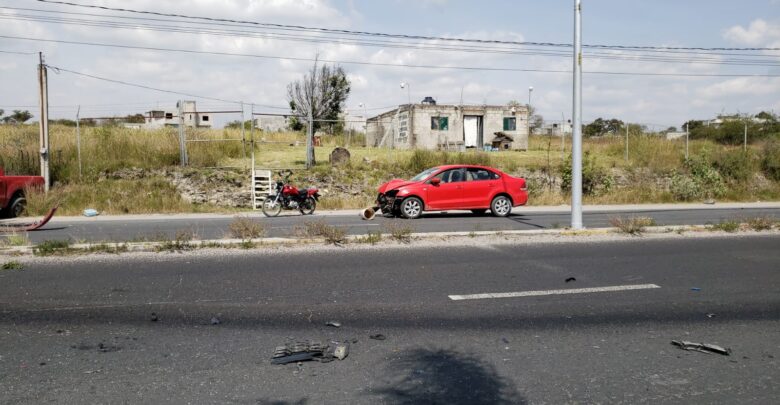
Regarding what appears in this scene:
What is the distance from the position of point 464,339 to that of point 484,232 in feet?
21.5

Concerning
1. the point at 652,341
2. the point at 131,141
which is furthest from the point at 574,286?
the point at 131,141

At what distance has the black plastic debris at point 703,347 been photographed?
504cm

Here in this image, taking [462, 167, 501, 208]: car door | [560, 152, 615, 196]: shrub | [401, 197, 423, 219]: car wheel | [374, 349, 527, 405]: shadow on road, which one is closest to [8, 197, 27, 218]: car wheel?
[401, 197, 423, 219]: car wheel

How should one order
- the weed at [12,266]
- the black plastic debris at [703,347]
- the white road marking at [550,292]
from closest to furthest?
1. the black plastic debris at [703,347]
2. the white road marking at [550,292]
3. the weed at [12,266]

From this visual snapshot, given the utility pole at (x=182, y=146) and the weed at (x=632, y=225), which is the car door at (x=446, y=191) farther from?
the utility pole at (x=182, y=146)

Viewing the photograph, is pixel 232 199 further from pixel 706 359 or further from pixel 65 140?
pixel 706 359

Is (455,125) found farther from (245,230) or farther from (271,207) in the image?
(245,230)

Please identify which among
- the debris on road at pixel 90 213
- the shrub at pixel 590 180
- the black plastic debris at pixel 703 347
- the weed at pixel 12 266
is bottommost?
the black plastic debris at pixel 703 347

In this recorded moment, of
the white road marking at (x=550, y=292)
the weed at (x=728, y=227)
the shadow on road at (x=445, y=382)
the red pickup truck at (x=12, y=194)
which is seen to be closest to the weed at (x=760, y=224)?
the weed at (x=728, y=227)

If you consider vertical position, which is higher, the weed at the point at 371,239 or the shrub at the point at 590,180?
the shrub at the point at 590,180

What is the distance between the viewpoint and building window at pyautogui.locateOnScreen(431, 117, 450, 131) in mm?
37247

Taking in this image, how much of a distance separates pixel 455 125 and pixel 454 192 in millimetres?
21208

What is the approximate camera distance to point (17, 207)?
1795 centimetres

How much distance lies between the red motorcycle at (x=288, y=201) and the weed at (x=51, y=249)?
9100mm
